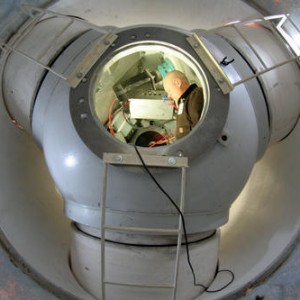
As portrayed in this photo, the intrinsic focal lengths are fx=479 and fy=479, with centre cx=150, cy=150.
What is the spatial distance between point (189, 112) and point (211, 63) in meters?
0.28

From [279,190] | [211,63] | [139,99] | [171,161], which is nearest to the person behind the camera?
[171,161]

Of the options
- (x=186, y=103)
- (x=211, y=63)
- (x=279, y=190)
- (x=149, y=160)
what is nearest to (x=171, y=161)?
(x=149, y=160)

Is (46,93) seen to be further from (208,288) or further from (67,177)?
(208,288)

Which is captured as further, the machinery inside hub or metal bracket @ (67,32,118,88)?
the machinery inside hub

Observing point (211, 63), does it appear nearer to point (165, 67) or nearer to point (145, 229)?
point (145, 229)

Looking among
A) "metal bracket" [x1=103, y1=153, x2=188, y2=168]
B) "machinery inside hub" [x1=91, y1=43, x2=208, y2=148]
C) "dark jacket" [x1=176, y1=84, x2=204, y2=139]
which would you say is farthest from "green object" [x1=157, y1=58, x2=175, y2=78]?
"metal bracket" [x1=103, y1=153, x2=188, y2=168]

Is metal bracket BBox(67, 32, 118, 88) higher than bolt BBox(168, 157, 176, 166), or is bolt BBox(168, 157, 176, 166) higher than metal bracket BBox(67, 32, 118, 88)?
metal bracket BBox(67, 32, 118, 88)

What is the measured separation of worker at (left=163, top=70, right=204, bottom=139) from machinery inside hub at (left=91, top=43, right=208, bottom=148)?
0.39 feet

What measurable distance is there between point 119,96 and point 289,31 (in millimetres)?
757

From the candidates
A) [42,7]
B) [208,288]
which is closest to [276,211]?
[208,288]

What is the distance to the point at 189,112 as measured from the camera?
66.1 inches

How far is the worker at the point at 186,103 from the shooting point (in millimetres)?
1670

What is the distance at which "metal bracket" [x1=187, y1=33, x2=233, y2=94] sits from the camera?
1.41 meters

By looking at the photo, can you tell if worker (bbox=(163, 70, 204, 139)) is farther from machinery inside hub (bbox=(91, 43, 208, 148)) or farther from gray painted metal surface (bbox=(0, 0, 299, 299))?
gray painted metal surface (bbox=(0, 0, 299, 299))
